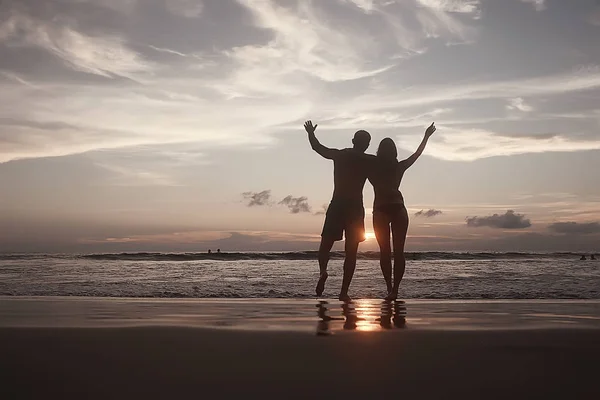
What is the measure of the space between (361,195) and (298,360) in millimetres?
5362

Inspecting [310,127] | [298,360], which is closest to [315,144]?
[310,127]

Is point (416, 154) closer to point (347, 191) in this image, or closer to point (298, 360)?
point (347, 191)

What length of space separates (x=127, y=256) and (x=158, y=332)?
3599 centimetres

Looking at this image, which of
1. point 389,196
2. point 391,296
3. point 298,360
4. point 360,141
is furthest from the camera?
point 360,141

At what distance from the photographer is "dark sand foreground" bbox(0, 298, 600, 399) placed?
1.85 metres

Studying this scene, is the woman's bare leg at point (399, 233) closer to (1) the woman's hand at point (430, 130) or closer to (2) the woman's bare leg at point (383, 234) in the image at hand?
(2) the woman's bare leg at point (383, 234)

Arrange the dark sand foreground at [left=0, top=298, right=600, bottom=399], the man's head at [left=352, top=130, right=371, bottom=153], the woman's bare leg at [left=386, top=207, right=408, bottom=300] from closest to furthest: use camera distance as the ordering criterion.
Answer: the dark sand foreground at [left=0, top=298, right=600, bottom=399] < the woman's bare leg at [left=386, top=207, right=408, bottom=300] < the man's head at [left=352, top=130, right=371, bottom=153]

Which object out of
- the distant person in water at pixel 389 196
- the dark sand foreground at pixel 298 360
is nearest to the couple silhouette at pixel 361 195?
the distant person in water at pixel 389 196

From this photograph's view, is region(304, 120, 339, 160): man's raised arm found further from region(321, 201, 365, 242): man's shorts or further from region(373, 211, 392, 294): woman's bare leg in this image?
region(373, 211, 392, 294): woman's bare leg

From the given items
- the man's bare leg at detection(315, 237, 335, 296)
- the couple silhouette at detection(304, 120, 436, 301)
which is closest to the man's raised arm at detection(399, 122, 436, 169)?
the couple silhouette at detection(304, 120, 436, 301)

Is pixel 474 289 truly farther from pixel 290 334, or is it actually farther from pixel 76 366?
pixel 76 366

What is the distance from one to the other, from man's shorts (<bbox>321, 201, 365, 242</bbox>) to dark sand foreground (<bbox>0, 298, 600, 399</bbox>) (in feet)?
12.4

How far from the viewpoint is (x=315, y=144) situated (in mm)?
7414

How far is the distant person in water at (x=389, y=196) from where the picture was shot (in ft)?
24.2
